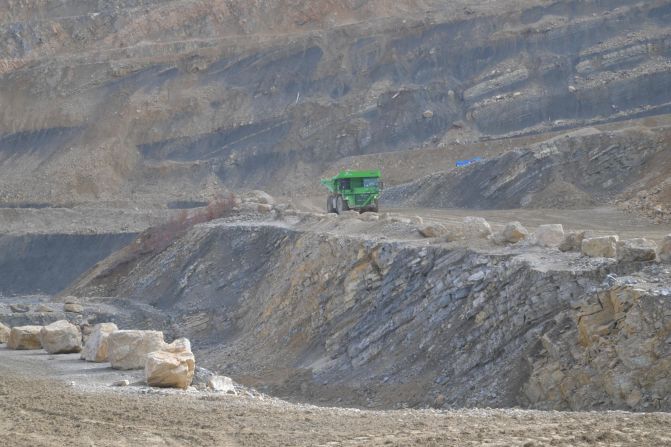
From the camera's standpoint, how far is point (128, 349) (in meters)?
15.5

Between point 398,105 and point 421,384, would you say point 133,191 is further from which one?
point 421,384

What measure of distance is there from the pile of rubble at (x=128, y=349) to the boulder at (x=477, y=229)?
640cm

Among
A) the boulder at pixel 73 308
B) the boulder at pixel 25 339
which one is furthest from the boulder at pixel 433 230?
the boulder at pixel 73 308

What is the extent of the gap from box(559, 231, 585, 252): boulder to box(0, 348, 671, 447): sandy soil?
5.42 metres

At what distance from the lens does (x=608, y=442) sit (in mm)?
8547

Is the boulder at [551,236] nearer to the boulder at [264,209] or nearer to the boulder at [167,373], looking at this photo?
the boulder at [167,373]

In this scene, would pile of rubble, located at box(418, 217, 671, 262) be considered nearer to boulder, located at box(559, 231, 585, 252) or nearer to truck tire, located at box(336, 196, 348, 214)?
boulder, located at box(559, 231, 585, 252)

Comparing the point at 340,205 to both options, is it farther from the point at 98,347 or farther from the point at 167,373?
the point at 167,373

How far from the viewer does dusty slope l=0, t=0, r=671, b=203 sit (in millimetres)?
53781

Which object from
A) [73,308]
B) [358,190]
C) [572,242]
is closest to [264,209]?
[358,190]

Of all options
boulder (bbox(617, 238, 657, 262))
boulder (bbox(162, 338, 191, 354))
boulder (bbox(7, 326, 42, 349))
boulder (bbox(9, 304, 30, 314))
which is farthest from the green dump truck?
boulder (bbox(617, 238, 657, 262))

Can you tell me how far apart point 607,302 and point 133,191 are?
48.0 metres

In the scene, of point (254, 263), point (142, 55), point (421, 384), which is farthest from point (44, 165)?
point (421, 384)

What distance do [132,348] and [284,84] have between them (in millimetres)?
48274
